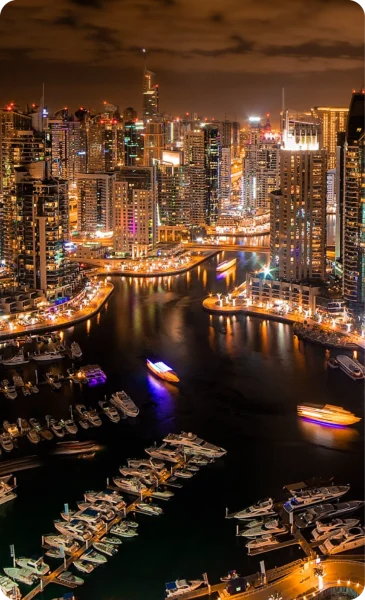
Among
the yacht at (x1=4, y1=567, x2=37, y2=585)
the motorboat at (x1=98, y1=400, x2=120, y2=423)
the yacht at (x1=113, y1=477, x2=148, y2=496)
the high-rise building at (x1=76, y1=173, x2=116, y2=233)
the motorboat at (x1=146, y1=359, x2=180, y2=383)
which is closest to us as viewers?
the yacht at (x1=4, y1=567, x2=37, y2=585)

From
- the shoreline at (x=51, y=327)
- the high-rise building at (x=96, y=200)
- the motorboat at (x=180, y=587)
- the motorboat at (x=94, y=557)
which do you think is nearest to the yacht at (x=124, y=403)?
the motorboat at (x=94, y=557)

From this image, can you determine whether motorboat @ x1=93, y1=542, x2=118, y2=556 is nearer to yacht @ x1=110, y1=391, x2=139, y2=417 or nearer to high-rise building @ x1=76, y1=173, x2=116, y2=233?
yacht @ x1=110, y1=391, x2=139, y2=417

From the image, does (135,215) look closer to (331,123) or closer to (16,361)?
(16,361)

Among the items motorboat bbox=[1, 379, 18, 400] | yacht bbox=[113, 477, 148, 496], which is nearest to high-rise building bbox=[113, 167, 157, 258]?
motorboat bbox=[1, 379, 18, 400]

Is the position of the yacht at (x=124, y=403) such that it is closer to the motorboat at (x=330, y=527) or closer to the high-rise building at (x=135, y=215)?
the motorboat at (x=330, y=527)

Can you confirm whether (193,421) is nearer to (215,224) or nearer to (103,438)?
(103,438)

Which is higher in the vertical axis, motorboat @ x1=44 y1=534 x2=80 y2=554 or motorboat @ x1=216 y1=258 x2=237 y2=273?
motorboat @ x1=216 y1=258 x2=237 y2=273
